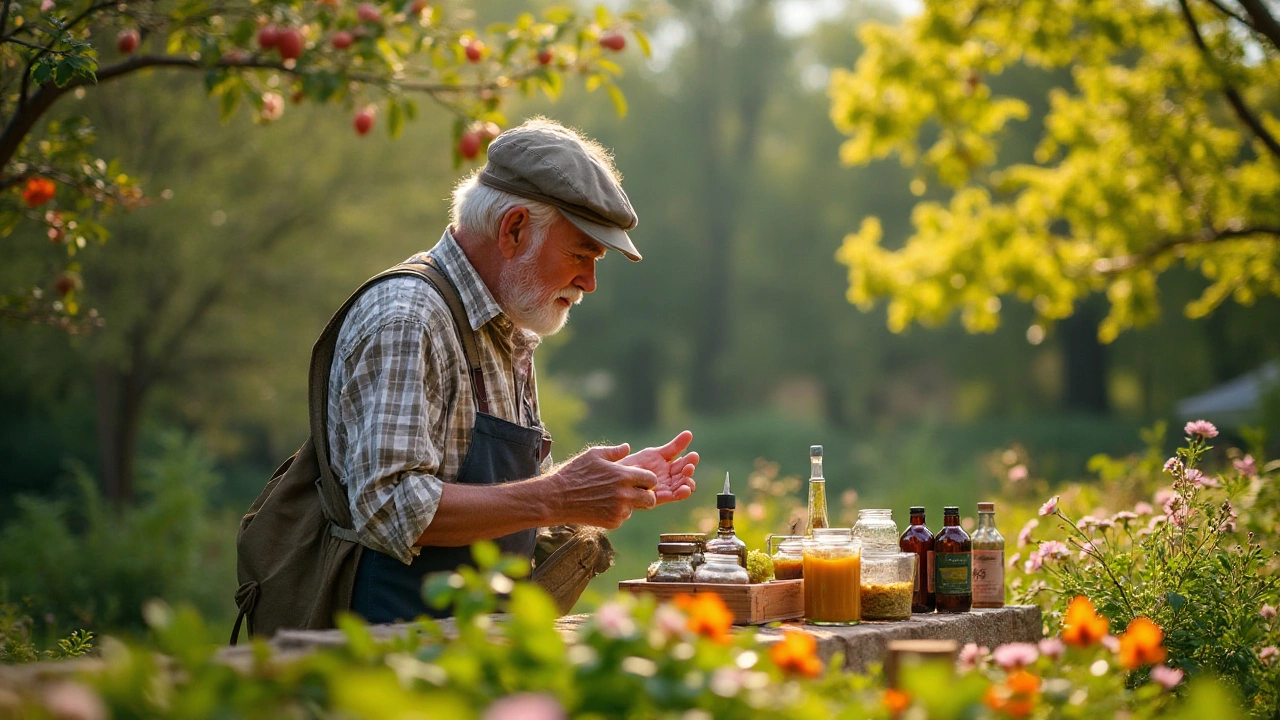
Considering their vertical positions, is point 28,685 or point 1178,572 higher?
point 1178,572

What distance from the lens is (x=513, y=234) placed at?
10.7 feet

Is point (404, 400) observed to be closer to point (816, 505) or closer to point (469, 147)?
point (816, 505)

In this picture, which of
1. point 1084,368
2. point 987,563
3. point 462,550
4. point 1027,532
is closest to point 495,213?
point 462,550

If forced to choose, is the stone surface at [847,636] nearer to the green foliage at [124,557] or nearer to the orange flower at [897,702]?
the orange flower at [897,702]

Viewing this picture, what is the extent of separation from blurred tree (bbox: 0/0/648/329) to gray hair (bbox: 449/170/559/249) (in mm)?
1428

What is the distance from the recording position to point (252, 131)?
13.5 m

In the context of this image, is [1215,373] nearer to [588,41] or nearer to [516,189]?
[588,41]

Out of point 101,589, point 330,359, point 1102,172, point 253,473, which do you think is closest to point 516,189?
point 330,359

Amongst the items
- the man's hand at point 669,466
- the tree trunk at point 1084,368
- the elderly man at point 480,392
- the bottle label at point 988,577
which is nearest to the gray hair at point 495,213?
the elderly man at point 480,392

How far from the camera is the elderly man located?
282cm

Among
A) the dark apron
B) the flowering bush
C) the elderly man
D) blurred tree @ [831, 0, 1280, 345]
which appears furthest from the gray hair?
blurred tree @ [831, 0, 1280, 345]

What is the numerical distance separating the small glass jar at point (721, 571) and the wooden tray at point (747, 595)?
0.02m

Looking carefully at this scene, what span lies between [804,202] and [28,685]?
107 ft

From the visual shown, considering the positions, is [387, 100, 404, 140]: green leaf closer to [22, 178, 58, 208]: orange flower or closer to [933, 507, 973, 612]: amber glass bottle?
[22, 178, 58, 208]: orange flower
